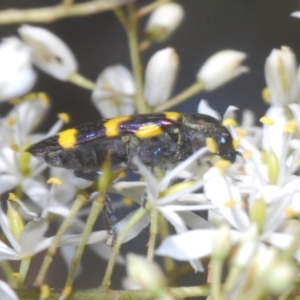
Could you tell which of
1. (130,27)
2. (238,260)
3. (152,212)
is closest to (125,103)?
(130,27)

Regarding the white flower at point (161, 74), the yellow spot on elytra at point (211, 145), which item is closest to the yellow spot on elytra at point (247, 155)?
the yellow spot on elytra at point (211, 145)

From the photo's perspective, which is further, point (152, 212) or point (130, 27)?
point (130, 27)

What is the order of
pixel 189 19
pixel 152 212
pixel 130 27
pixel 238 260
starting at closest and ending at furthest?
1. pixel 238 260
2. pixel 152 212
3. pixel 130 27
4. pixel 189 19

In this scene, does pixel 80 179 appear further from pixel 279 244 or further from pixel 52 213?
pixel 279 244

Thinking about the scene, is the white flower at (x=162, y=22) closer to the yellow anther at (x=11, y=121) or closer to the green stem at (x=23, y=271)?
the yellow anther at (x=11, y=121)

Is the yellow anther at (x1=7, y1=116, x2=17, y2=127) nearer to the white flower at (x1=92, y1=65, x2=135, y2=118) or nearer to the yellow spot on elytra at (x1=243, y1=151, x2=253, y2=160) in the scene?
the white flower at (x1=92, y1=65, x2=135, y2=118)

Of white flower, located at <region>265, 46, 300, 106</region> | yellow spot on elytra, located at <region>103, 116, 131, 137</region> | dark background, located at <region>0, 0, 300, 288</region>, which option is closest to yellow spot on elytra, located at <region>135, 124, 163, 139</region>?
yellow spot on elytra, located at <region>103, 116, 131, 137</region>
